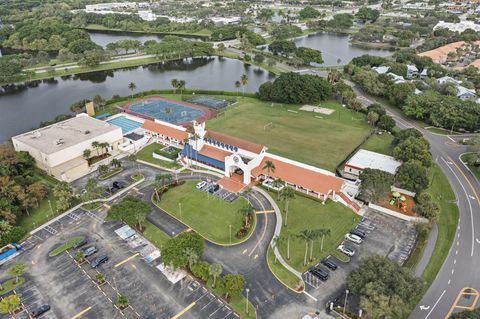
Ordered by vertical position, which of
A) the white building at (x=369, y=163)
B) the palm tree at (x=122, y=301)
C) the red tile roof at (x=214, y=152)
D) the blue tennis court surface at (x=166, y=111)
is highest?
the red tile roof at (x=214, y=152)

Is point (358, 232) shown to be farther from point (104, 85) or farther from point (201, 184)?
point (104, 85)

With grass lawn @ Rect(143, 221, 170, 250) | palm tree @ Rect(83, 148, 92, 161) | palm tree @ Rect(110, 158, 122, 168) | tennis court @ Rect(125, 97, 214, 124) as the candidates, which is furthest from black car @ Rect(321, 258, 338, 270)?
tennis court @ Rect(125, 97, 214, 124)

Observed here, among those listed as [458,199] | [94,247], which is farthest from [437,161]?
[94,247]

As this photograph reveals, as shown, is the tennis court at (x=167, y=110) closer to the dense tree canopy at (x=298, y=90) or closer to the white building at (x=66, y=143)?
the white building at (x=66, y=143)

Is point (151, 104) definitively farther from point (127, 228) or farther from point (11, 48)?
point (11, 48)

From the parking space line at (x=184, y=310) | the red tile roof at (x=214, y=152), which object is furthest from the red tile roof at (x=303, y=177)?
the parking space line at (x=184, y=310)

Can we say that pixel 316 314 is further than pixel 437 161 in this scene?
No
